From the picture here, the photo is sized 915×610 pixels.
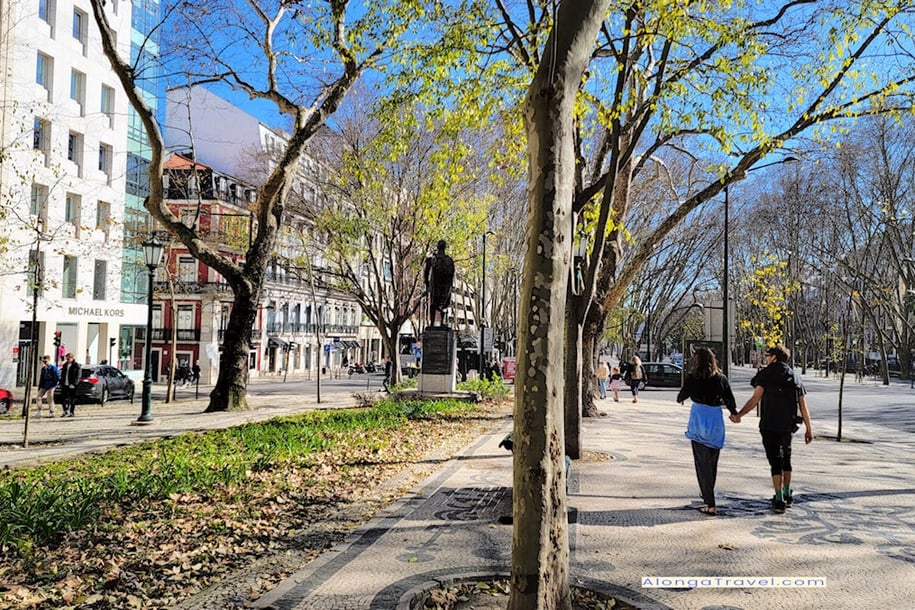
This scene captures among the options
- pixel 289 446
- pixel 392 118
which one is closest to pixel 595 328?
pixel 392 118

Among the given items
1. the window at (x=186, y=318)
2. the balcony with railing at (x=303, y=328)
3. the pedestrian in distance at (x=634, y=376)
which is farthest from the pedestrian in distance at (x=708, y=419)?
the balcony with railing at (x=303, y=328)

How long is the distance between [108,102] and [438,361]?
2576 centimetres

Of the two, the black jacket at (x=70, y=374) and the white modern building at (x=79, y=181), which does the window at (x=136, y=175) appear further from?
the black jacket at (x=70, y=374)

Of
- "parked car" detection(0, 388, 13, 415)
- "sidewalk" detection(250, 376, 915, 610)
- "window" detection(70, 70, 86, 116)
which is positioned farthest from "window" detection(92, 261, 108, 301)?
"sidewalk" detection(250, 376, 915, 610)

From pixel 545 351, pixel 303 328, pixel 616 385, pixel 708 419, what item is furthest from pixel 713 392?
pixel 303 328

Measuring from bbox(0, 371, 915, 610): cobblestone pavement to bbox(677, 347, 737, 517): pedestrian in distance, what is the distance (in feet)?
1.06

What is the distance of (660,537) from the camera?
5.86 m

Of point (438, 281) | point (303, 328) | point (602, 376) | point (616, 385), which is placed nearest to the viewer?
point (438, 281)

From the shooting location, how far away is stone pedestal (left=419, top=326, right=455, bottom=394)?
17656 mm

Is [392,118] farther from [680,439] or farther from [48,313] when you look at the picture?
[48,313]

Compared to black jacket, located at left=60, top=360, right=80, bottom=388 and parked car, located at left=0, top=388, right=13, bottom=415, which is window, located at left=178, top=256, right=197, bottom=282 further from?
black jacket, located at left=60, top=360, right=80, bottom=388

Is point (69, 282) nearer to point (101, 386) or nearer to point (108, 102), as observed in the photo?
point (108, 102)

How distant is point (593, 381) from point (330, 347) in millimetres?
48311

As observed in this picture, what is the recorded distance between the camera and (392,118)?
10.3m
